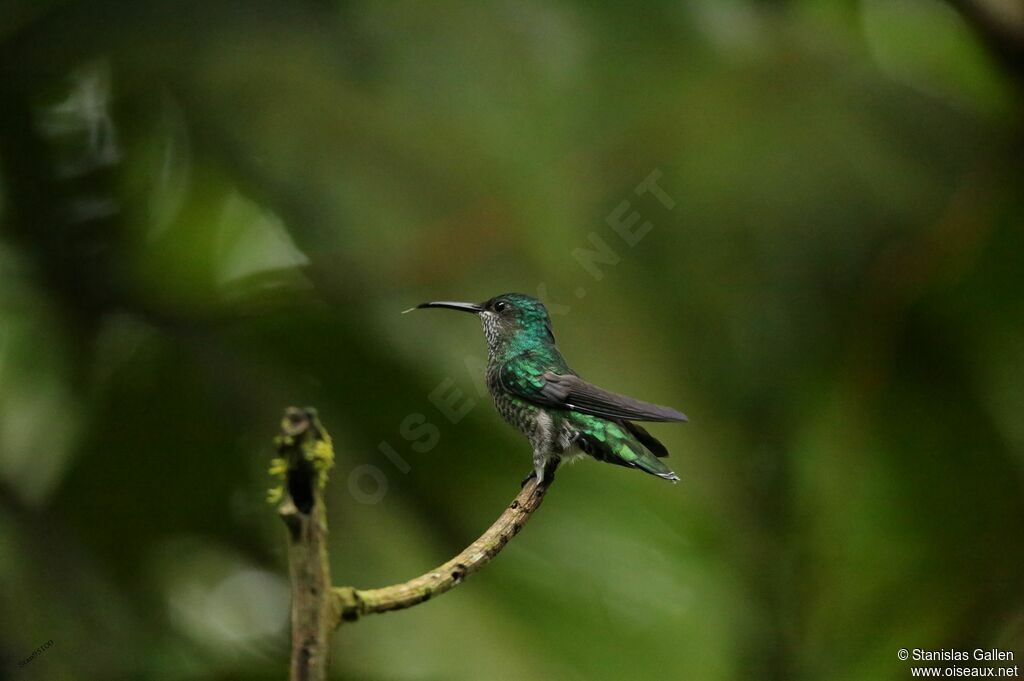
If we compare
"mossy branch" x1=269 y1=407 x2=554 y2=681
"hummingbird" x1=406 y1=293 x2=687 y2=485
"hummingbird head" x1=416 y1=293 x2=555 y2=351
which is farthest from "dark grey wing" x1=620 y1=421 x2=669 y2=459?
"mossy branch" x1=269 y1=407 x2=554 y2=681

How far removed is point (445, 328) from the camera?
10.9 feet

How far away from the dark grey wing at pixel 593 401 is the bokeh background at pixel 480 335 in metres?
1.09

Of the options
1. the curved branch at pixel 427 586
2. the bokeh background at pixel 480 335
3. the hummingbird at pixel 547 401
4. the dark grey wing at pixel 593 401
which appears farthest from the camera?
the bokeh background at pixel 480 335

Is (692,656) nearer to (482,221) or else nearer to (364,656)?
(364,656)

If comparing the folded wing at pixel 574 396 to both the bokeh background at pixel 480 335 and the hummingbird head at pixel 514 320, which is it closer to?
the hummingbird head at pixel 514 320

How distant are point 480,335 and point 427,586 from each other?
2.14m

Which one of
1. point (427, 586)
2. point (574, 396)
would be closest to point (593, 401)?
point (574, 396)

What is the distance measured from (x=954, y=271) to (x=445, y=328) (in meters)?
1.72

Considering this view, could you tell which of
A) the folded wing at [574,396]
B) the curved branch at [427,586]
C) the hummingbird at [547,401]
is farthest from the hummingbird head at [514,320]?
the curved branch at [427,586]

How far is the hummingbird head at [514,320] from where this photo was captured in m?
2.15

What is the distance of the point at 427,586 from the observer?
1.18 meters

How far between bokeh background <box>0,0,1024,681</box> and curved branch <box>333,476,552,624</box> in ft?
5.49

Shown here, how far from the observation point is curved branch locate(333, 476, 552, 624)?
1088 millimetres

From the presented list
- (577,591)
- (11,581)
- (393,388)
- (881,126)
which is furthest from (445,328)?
(881,126)
